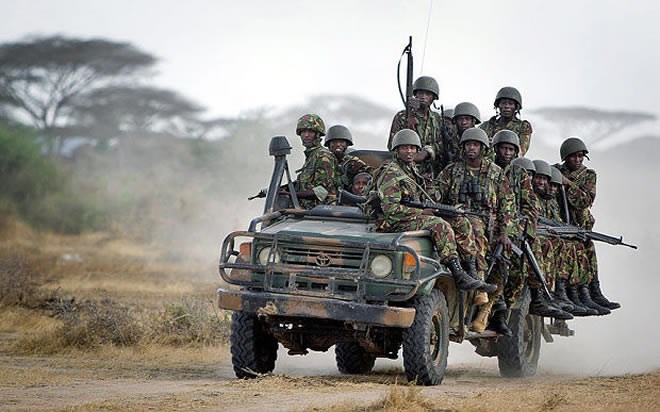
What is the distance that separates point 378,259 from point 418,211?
1021 millimetres

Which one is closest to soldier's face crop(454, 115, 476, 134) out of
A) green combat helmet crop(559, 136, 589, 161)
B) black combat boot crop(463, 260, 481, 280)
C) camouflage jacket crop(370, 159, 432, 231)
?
camouflage jacket crop(370, 159, 432, 231)

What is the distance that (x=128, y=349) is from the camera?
51.9 ft

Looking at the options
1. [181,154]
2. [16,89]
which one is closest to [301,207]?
[16,89]

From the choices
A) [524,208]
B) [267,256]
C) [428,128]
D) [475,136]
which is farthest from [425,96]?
[267,256]

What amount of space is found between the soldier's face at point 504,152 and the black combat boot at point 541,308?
60.2 inches

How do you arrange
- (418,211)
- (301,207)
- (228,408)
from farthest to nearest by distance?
(301,207), (418,211), (228,408)

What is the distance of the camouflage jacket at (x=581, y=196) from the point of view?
17078mm

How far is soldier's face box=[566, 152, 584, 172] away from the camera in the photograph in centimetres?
1728

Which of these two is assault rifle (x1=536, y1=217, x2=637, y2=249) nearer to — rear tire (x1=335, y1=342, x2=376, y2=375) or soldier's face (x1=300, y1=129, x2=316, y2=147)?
rear tire (x1=335, y1=342, x2=376, y2=375)

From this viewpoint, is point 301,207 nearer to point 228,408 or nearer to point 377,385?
point 377,385

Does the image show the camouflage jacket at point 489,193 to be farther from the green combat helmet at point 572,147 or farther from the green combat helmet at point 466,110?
the green combat helmet at point 572,147

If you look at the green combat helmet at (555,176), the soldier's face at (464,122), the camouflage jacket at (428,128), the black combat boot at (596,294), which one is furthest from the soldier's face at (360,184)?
the black combat boot at (596,294)

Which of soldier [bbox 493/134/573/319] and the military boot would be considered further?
the military boot

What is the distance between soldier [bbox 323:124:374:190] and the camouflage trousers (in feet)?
6.01
